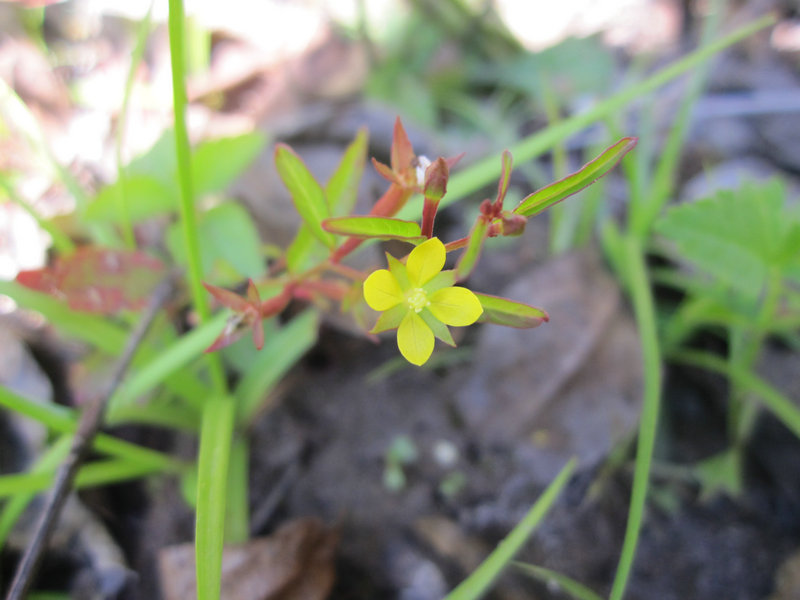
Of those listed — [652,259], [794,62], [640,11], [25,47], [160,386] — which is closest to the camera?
[160,386]

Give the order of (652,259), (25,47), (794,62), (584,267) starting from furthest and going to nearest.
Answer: (794,62) < (25,47) < (652,259) < (584,267)

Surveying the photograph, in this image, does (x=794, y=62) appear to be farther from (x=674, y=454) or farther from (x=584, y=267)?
(x=674, y=454)

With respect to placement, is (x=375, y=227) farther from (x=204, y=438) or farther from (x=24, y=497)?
(x=24, y=497)

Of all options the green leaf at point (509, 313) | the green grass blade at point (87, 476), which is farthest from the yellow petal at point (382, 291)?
the green grass blade at point (87, 476)

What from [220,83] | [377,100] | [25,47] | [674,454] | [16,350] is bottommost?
[674,454]

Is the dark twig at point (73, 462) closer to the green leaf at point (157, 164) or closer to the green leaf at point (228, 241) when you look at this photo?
the green leaf at point (228, 241)

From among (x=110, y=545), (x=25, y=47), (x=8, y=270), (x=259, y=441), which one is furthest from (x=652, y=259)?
(x=25, y=47)

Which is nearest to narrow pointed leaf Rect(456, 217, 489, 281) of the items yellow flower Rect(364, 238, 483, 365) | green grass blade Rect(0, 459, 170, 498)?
yellow flower Rect(364, 238, 483, 365)
